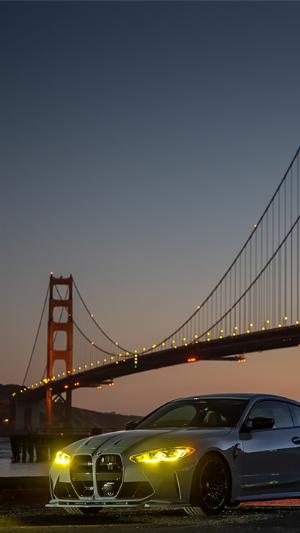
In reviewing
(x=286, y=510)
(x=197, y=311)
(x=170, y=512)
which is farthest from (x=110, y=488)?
(x=197, y=311)

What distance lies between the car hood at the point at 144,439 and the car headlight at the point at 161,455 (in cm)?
6

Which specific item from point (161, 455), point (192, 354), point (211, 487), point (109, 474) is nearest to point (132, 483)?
point (109, 474)

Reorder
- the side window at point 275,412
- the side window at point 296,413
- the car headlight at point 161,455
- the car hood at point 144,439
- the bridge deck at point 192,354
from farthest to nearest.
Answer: the bridge deck at point 192,354 → the side window at point 296,413 → the side window at point 275,412 → the car hood at point 144,439 → the car headlight at point 161,455

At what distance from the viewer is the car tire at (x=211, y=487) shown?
1075 cm

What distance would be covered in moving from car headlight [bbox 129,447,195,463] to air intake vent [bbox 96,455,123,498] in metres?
0.17

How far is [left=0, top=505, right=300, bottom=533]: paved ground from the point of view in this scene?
364 inches

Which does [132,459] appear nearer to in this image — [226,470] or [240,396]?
[226,470]

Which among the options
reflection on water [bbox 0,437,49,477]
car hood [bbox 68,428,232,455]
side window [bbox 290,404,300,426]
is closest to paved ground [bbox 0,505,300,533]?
car hood [bbox 68,428,232,455]

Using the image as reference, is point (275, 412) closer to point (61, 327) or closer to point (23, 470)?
point (23, 470)

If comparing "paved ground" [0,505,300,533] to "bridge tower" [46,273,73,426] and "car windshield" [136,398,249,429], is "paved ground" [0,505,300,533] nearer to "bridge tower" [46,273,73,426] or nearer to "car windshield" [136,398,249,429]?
"car windshield" [136,398,249,429]

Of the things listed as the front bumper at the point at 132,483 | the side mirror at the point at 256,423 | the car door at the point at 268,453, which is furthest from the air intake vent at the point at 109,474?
the side mirror at the point at 256,423

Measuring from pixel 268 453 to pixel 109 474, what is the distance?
188 centimetres

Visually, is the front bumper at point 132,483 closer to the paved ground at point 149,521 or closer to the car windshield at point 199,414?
the paved ground at point 149,521

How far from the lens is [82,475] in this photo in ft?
36.0
